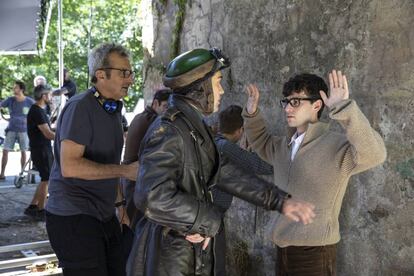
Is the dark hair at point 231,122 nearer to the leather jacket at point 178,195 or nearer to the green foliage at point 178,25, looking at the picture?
the leather jacket at point 178,195

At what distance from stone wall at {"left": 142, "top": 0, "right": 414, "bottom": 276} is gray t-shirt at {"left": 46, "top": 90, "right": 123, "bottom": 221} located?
131cm

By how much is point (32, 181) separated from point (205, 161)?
794 centimetres

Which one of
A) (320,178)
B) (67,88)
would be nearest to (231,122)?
(320,178)

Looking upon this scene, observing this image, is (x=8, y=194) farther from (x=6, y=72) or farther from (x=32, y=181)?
(x=6, y=72)

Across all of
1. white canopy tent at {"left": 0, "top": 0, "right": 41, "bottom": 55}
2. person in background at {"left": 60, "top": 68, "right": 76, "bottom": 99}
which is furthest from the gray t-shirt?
person in background at {"left": 60, "top": 68, "right": 76, "bottom": 99}

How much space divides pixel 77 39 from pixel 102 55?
24651 millimetres

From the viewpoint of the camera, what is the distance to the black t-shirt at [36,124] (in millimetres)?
7000

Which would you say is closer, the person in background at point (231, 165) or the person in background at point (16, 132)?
the person in background at point (231, 165)

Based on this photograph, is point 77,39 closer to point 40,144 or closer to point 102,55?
point 40,144

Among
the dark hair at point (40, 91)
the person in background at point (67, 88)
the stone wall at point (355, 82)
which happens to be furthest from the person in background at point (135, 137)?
the person in background at point (67, 88)

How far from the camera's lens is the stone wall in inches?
113

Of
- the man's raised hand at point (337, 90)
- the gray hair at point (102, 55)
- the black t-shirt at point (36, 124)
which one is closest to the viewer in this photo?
the man's raised hand at point (337, 90)

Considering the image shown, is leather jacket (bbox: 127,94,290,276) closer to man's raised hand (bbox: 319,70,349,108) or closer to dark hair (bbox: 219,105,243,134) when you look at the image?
man's raised hand (bbox: 319,70,349,108)

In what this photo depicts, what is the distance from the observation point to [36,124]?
7023mm
